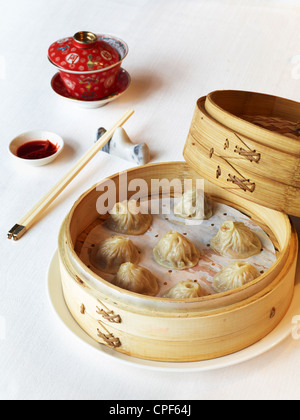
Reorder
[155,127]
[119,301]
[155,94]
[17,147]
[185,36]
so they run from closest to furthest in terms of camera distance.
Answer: [119,301] < [17,147] < [155,127] < [155,94] < [185,36]

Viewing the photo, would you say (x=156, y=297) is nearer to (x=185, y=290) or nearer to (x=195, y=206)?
(x=185, y=290)

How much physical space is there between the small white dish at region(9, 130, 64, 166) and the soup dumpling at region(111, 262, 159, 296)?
0.84 m

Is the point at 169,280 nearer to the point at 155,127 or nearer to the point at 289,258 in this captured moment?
the point at 289,258

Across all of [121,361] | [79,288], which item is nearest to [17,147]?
[79,288]

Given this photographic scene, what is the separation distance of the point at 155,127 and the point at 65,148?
0.42m

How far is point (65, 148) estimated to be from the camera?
232 cm

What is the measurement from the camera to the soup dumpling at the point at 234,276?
149cm

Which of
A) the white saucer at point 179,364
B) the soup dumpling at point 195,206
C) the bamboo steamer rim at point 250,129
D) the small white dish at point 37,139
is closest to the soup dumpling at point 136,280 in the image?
the white saucer at point 179,364

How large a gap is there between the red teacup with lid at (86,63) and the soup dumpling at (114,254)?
1030 millimetres

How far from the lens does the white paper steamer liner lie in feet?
5.20

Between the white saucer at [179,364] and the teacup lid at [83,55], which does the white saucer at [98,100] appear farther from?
the white saucer at [179,364]

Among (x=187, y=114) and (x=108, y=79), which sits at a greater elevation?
(x=108, y=79)

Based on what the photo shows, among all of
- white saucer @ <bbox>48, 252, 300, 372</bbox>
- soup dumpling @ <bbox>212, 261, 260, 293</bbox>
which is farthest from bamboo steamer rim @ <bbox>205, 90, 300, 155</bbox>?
white saucer @ <bbox>48, 252, 300, 372</bbox>

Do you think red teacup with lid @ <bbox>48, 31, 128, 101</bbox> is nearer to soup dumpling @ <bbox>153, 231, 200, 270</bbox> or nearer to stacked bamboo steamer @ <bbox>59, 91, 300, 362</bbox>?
stacked bamboo steamer @ <bbox>59, 91, 300, 362</bbox>
